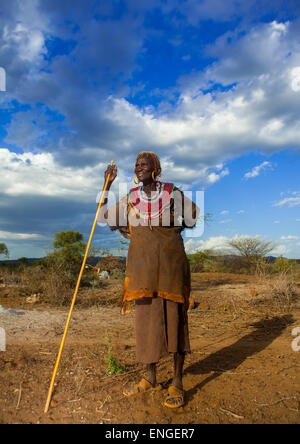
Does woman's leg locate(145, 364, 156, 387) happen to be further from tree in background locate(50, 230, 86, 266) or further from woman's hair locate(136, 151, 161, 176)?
tree in background locate(50, 230, 86, 266)

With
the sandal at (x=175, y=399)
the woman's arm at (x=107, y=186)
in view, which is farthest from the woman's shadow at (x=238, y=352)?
the woman's arm at (x=107, y=186)

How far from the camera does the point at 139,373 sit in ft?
11.8

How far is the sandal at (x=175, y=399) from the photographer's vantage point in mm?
2756

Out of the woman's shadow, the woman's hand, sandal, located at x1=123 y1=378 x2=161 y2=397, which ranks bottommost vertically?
the woman's shadow

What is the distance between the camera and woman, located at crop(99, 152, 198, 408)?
2893 millimetres

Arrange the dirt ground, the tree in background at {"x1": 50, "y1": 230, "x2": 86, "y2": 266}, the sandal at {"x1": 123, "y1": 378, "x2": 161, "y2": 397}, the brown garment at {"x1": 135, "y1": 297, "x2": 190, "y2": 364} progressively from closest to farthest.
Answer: the dirt ground
the brown garment at {"x1": 135, "y1": 297, "x2": 190, "y2": 364}
the sandal at {"x1": 123, "y1": 378, "x2": 161, "y2": 397}
the tree in background at {"x1": 50, "y1": 230, "x2": 86, "y2": 266}

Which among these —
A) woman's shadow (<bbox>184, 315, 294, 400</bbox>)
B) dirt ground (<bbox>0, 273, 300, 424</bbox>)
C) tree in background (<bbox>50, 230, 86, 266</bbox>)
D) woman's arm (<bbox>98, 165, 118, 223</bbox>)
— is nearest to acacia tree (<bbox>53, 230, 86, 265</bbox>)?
tree in background (<bbox>50, 230, 86, 266</bbox>)

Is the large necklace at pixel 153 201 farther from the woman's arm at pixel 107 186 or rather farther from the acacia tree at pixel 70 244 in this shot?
the acacia tree at pixel 70 244

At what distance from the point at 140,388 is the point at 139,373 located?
22.7 inches

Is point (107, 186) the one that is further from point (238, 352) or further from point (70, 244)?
point (70, 244)

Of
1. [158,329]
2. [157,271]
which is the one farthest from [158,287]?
[158,329]

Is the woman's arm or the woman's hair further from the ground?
the woman's hair
